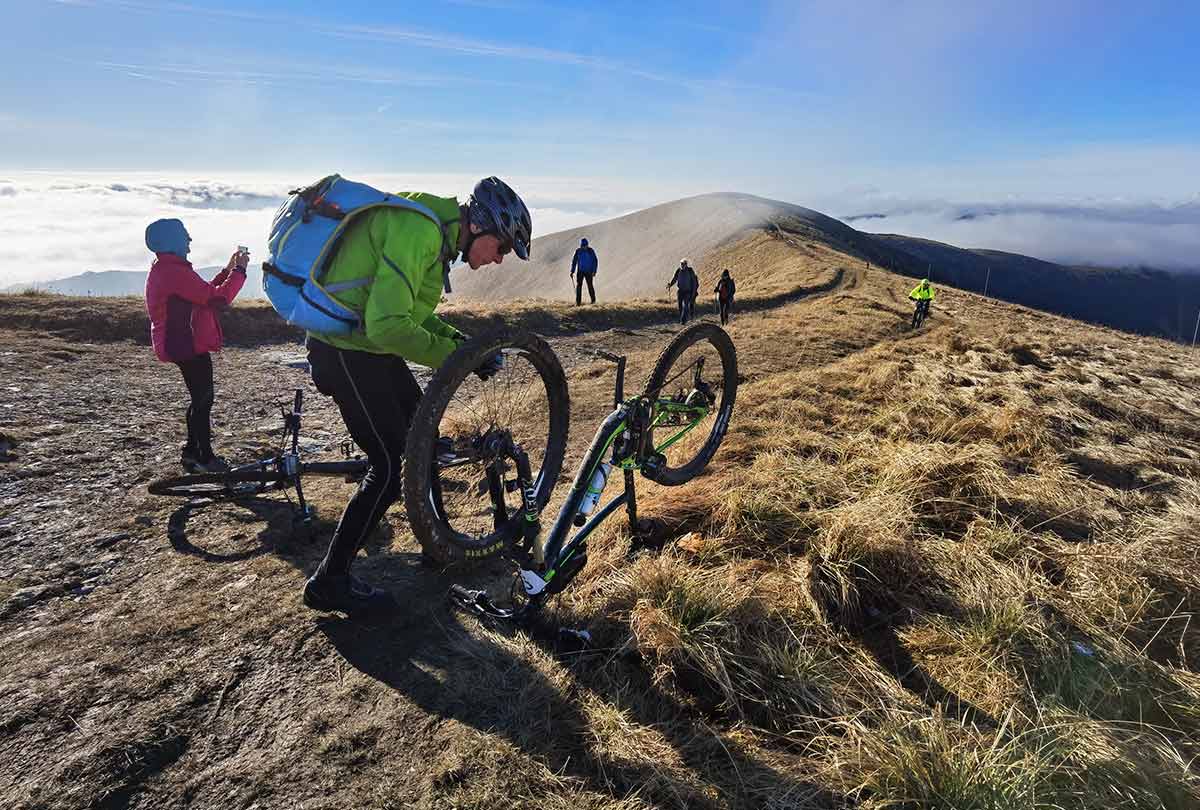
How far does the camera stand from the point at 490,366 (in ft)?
10.6

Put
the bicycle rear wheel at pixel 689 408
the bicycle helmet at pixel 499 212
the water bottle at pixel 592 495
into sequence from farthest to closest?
the bicycle rear wheel at pixel 689 408 < the water bottle at pixel 592 495 < the bicycle helmet at pixel 499 212

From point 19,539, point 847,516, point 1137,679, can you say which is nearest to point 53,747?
point 19,539

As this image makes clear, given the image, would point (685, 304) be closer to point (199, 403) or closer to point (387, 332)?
point (199, 403)

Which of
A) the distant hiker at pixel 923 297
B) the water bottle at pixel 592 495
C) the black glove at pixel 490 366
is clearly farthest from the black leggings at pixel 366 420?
the distant hiker at pixel 923 297

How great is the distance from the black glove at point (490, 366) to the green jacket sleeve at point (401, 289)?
23cm

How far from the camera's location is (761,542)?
423cm

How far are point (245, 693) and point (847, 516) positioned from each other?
3825 millimetres

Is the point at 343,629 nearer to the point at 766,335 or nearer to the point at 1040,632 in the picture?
the point at 1040,632

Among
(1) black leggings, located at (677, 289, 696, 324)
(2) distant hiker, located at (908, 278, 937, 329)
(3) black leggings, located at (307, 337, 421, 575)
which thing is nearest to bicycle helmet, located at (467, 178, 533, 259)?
(3) black leggings, located at (307, 337, 421, 575)

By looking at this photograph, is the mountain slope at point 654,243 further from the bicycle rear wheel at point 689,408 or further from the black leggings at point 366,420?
the black leggings at point 366,420

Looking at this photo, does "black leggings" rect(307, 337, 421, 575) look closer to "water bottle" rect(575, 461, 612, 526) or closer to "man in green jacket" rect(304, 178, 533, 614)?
"man in green jacket" rect(304, 178, 533, 614)

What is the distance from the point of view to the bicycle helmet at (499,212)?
3.51 m

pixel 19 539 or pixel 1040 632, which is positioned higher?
pixel 1040 632

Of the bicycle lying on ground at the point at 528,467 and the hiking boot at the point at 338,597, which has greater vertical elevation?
the bicycle lying on ground at the point at 528,467
